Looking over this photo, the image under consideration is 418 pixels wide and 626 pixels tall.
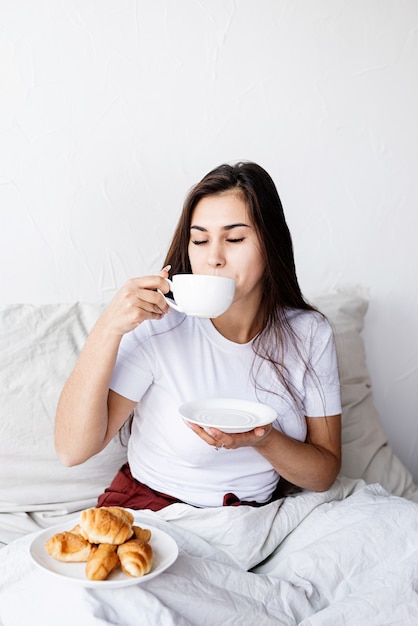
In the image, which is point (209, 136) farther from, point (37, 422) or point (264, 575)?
point (264, 575)

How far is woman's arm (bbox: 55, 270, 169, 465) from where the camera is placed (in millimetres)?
1248

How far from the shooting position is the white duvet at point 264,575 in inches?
40.5

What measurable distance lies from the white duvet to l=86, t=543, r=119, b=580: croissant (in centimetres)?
3

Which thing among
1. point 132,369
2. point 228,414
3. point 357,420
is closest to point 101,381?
point 132,369

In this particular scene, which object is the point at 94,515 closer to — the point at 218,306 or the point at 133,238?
the point at 218,306

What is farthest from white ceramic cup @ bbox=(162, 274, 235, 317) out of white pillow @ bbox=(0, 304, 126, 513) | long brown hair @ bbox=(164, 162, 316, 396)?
white pillow @ bbox=(0, 304, 126, 513)

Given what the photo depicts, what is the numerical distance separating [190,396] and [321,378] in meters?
0.31

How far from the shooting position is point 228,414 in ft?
4.17

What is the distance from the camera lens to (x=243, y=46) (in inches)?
79.4

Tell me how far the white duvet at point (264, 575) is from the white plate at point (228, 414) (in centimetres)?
20

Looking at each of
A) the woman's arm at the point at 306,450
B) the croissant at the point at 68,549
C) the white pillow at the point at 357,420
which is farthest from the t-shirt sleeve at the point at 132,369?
the white pillow at the point at 357,420

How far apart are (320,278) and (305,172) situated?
32 cm

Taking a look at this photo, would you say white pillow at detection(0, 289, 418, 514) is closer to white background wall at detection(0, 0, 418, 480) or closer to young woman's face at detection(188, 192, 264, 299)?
white background wall at detection(0, 0, 418, 480)

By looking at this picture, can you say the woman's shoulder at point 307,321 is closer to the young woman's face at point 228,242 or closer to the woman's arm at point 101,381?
the young woman's face at point 228,242
